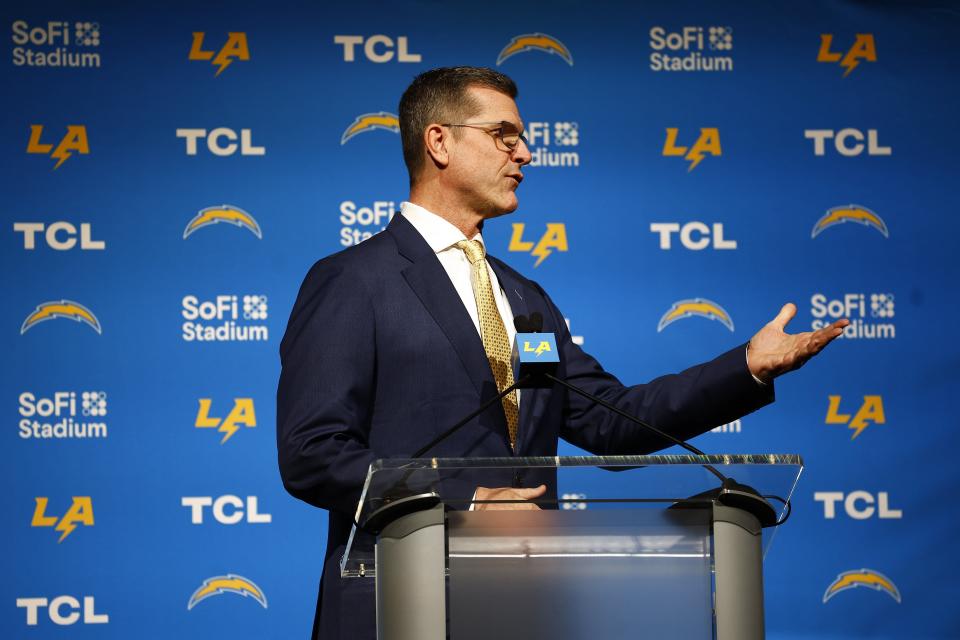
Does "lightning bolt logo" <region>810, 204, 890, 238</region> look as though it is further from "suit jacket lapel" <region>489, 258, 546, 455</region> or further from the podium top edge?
the podium top edge

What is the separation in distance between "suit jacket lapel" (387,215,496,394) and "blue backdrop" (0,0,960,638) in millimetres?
1493

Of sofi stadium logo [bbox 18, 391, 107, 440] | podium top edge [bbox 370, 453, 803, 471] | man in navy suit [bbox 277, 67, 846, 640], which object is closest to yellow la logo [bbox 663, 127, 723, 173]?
man in navy suit [bbox 277, 67, 846, 640]

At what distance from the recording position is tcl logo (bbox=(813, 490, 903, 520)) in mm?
4148

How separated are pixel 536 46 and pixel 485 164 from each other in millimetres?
1646

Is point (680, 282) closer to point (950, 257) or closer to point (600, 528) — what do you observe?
point (950, 257)

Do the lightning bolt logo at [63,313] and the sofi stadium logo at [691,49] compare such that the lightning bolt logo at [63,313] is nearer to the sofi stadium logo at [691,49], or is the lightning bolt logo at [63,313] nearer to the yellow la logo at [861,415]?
the sofi stadium logo at [691,49]

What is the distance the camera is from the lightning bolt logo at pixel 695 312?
4180mm

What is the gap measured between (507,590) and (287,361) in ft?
3.12

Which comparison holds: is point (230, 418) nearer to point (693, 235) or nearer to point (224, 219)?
point (224, 219)

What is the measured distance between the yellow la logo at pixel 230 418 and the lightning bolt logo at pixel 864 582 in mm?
2009

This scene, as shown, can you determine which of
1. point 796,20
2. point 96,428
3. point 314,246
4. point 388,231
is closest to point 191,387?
→ point 96,428

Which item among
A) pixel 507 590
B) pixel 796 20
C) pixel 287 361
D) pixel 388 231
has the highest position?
pixel 796 20

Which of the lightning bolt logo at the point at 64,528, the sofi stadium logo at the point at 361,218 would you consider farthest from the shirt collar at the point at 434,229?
the lightning bolt logo at the point at 64,528

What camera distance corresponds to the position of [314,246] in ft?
13.3
